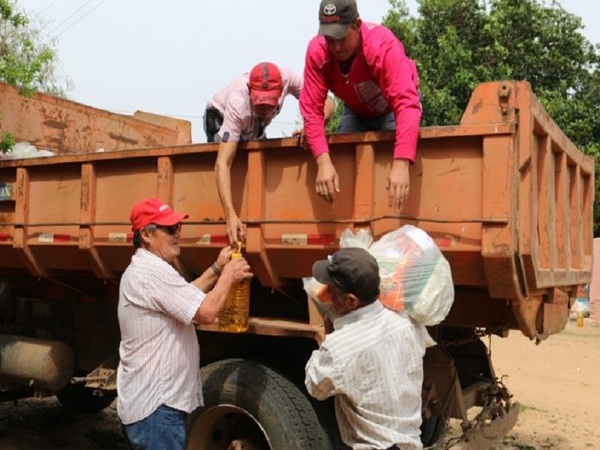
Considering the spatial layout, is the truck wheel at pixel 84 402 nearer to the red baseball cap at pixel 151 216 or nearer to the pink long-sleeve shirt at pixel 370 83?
the red baseball cap at pixel 151 216

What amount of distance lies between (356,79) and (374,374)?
1.64 meters

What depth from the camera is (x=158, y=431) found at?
3.24m

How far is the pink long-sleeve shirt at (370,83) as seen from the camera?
3.33 meters

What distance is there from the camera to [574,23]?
15812 millimetres

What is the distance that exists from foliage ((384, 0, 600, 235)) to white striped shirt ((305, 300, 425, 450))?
12.7 m

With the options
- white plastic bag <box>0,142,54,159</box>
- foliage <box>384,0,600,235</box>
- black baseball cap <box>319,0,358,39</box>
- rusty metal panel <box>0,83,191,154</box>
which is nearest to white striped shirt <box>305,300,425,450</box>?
black baseball cap <box>319,0,358,39</box>

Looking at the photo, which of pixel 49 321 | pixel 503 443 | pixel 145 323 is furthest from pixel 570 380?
pixel 145 323

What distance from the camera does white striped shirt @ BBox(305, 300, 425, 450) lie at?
2691mm

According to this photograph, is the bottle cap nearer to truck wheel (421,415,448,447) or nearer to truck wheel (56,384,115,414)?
truck wheel (421,415,448,447)

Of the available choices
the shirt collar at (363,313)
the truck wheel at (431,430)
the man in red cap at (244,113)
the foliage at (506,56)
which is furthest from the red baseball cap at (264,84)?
the foliage at (506,56)

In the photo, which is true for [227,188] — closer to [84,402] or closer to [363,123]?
[363,123]

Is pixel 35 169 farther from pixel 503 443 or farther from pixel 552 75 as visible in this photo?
pixel 552 75

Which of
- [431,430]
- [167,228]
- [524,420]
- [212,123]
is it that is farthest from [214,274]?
[524,420]

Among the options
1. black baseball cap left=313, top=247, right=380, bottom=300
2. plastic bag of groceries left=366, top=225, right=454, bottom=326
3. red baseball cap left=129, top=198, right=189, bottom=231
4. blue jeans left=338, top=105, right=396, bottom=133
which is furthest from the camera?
blue jeans left=338, top=105, right=396, bottom=133
